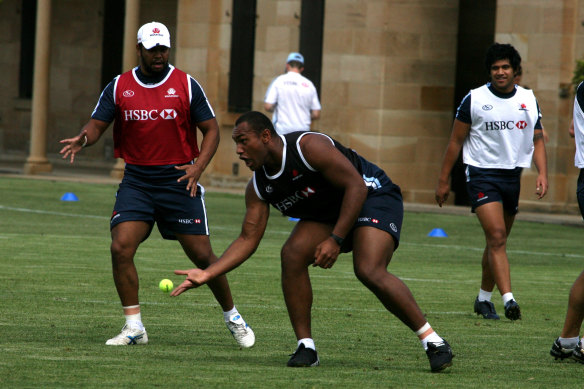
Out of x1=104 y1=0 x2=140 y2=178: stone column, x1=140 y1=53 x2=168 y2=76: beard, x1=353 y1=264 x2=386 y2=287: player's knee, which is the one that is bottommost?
x1=353 y1=264 x2=386 y2=287: player's knee

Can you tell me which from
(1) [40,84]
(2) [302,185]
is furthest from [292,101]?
(2) [302,185]

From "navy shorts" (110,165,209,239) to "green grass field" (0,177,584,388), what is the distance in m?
0.73

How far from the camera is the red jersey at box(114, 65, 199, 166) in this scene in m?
8.39

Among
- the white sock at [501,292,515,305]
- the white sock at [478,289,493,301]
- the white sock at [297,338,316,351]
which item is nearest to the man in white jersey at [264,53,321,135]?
the white sock at [478,289,493,301]

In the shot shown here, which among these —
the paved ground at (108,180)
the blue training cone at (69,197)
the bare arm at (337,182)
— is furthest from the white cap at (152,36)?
the blue training cone at (69,197)

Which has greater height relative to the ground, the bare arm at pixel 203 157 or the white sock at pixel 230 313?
the bare arm at pixel 203 157

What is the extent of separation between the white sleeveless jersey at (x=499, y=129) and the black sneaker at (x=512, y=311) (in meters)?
1.33

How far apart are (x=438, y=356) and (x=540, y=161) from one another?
3669mm

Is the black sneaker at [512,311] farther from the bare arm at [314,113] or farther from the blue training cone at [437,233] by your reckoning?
the bare arm at [314,113]

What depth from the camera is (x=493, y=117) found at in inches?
400

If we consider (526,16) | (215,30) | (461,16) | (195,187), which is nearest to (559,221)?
(526,16)

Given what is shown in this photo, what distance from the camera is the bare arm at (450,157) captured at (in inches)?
395

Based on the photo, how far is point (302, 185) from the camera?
7.21 meters

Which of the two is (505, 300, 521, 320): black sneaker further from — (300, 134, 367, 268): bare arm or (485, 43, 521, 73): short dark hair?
(300, 134, 367, 268): bare arm
